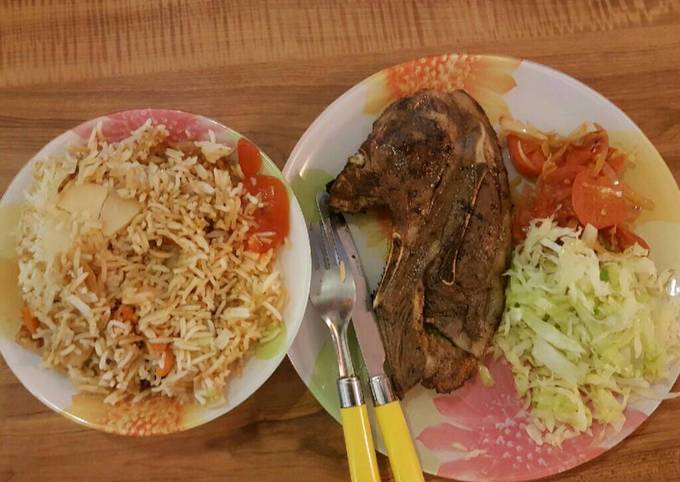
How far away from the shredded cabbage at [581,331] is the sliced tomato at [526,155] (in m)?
0.21

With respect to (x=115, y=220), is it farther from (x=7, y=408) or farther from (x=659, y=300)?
(x=659, y=300)

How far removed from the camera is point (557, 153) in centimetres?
213

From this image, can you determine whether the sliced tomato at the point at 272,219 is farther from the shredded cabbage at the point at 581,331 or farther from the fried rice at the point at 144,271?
the shredded cabbage at the point at 581,331

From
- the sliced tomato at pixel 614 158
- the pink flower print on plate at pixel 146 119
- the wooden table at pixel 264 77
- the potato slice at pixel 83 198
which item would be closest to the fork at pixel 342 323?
the wooden table at pixel 264 77

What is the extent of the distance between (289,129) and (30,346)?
3.59 ft

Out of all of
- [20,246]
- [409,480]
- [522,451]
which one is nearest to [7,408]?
[20,246]

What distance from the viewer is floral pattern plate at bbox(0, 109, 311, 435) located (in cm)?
154

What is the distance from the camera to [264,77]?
7.31ft

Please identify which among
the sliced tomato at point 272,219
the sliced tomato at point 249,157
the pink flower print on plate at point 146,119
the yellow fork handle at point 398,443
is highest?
the pink flower print on plate at point 146,119

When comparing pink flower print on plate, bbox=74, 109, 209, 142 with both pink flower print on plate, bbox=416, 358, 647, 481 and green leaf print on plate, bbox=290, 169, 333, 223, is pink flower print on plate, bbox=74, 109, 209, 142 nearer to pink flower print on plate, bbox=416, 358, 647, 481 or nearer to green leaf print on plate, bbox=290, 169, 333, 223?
green leaf print on plate, bbox=290, 169, 333, 223

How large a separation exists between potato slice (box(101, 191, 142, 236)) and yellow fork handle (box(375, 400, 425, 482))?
0.88 m

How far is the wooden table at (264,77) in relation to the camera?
74.5 inches

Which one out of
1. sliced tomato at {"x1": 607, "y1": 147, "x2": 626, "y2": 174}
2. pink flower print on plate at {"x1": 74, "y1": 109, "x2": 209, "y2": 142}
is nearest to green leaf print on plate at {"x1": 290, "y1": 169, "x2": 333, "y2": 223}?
pink flower print on plate at {"x1": 74, "y1": 109, "x2": 209, "y2": 142}

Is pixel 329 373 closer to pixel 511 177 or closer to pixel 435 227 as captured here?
pixel 435 227
